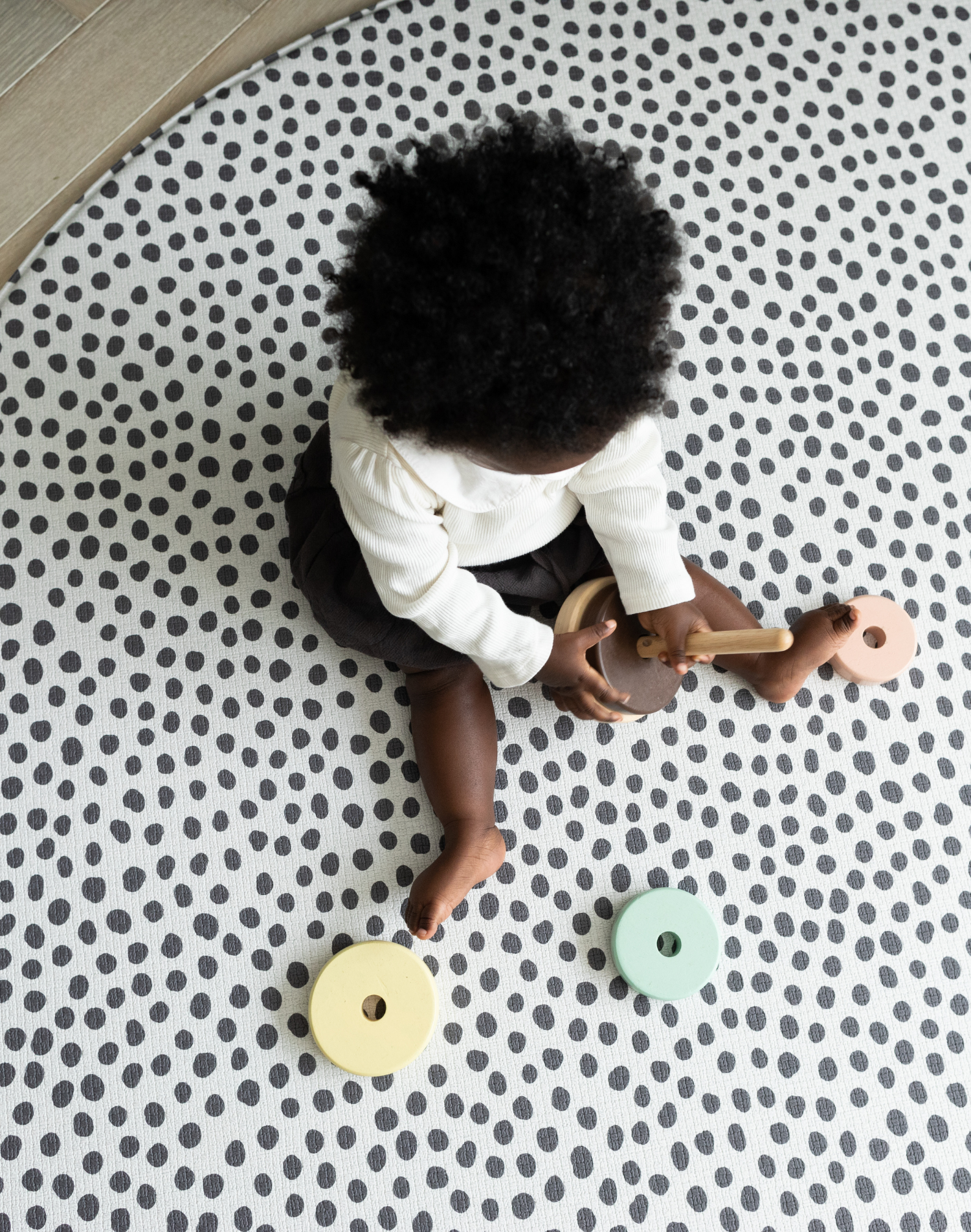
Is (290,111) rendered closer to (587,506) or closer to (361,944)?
(587,506)

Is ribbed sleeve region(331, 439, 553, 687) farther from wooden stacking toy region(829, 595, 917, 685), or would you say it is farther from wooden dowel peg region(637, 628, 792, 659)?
wooden stacking toy region(829, 595, 917, 685)

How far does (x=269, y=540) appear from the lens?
0.87m

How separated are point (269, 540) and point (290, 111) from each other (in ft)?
1.38

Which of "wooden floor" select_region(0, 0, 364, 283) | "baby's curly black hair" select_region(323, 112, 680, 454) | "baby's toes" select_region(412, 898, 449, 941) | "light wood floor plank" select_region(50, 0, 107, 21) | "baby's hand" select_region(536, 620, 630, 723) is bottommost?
"baby's toes" select_region(412, 898, 449, 941)

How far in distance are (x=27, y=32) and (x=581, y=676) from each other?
83 centimetres

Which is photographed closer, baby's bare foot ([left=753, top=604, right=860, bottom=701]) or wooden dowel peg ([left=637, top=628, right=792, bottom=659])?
wooden dowel peg ([left=637, top=628, right=792, bottom=659])

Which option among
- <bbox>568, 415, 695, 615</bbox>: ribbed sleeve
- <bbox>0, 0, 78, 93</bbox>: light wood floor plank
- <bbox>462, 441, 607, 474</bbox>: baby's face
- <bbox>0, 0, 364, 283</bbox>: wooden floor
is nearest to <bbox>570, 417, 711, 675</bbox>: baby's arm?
<bbox>568, 415, 695, 615</bbox>: ribbed sleeve

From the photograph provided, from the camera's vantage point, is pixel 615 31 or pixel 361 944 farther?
pixel 615 31

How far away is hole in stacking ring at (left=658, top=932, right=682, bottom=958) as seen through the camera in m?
0.79

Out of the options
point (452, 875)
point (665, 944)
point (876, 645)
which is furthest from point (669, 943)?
point (876, 645)

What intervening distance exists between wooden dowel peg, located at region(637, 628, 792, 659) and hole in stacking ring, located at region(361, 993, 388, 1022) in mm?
327

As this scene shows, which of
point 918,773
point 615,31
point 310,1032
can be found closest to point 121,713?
point 310,1032

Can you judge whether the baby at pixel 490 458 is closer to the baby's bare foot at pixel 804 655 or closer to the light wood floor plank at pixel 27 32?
the baby's bare foot at pixel 804 655

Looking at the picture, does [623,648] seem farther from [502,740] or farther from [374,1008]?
[374,1008]
